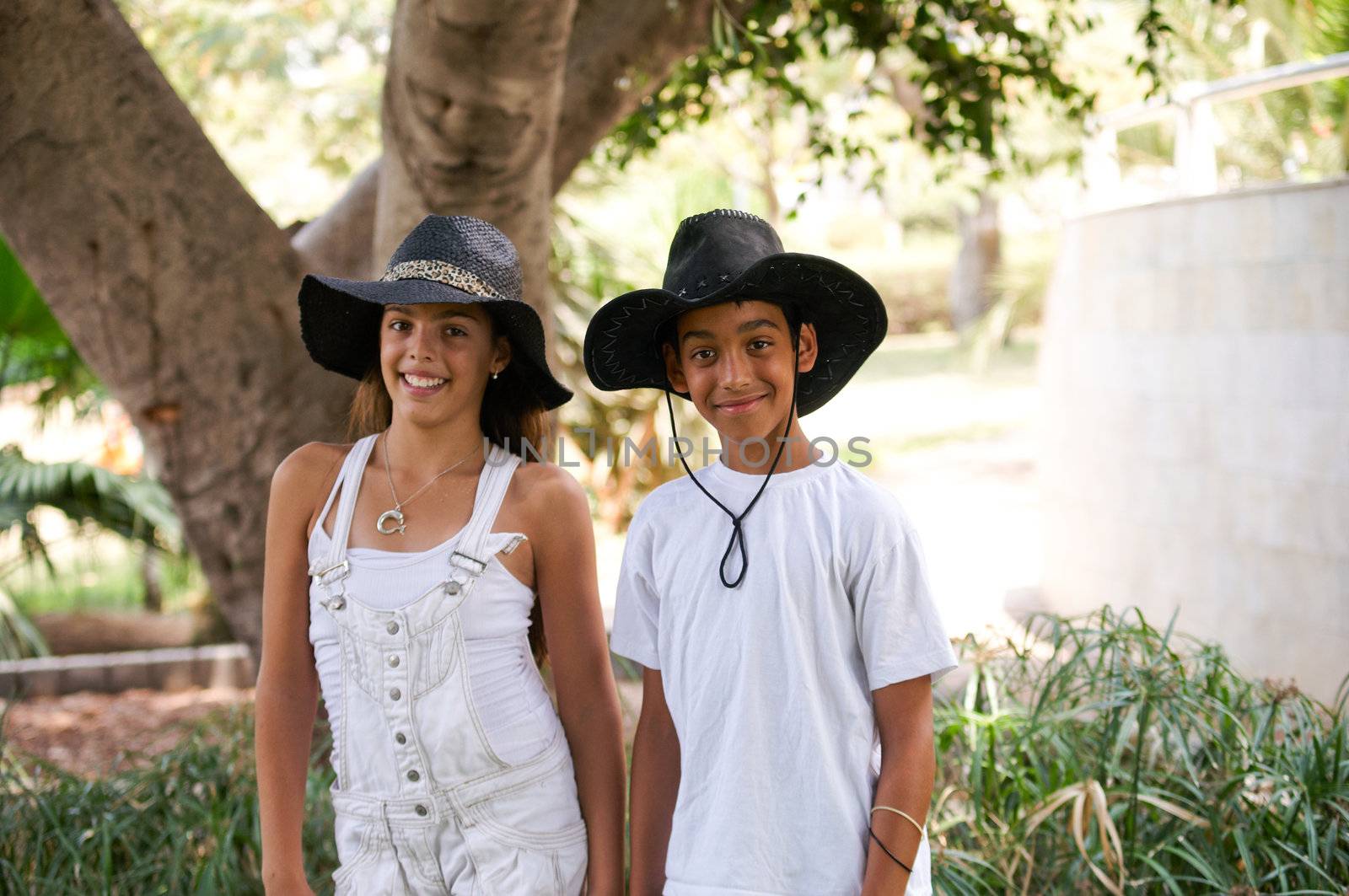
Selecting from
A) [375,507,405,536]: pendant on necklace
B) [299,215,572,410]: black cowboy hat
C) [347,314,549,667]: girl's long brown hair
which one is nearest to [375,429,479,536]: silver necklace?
[375,507,405,536]: pendant on necklace

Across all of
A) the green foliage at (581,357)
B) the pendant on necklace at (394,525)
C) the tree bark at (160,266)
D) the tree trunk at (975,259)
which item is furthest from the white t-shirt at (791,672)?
the tree trunk at (975,259)

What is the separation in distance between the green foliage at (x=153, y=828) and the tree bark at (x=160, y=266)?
51cm

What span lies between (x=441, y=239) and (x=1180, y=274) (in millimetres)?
4768

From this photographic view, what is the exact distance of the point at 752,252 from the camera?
1.91 metres

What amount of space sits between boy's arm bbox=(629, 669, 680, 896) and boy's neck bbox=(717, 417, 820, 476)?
0.36 meters

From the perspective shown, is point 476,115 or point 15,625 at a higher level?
point 476,115

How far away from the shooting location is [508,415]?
226 centimetres

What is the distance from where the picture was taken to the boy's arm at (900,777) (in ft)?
5.70

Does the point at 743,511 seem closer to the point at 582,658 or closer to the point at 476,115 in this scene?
the point at 582,658

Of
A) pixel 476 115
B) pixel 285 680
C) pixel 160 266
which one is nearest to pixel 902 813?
pixel 285 680

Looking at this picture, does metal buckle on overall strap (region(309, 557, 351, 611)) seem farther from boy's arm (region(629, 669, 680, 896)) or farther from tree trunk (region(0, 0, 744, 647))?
tree trunk (region(0, 0, 744, 647))

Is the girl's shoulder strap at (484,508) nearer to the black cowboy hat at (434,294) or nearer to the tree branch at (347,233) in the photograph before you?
the black cowboy hat at (434,294)

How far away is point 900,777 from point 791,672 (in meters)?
0.22

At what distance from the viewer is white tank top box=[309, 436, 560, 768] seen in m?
1.97
